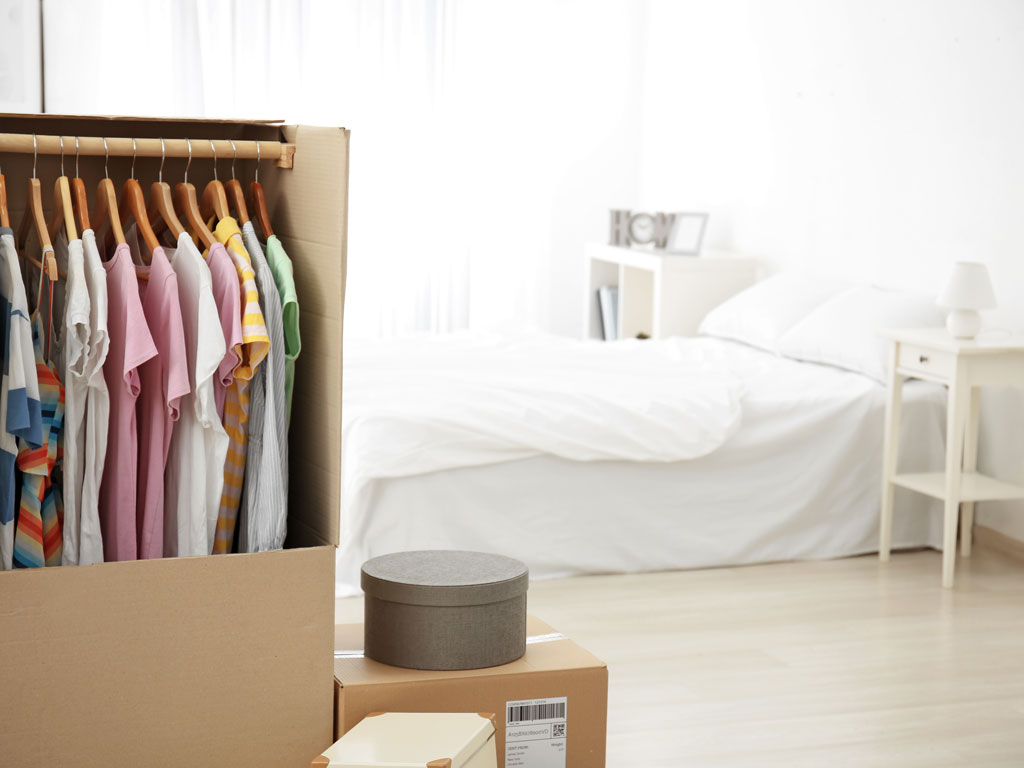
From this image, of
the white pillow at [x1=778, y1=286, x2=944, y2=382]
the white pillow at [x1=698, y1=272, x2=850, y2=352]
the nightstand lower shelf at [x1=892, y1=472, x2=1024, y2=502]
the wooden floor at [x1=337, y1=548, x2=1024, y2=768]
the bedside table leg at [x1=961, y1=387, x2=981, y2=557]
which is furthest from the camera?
the white pillow at [x1=698, y1=272, x2=850, y2=352]

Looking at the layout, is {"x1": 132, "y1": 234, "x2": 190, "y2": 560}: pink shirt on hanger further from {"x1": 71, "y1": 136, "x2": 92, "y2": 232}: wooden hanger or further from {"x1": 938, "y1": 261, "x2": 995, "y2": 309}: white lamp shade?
{"x1": 938, "y1": 261, "x2": 995, "y2": 309}: white lamp shade

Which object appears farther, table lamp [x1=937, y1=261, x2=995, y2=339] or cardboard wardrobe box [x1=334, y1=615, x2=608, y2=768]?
table lamp [x1=937, y1=261, x2=995, y2=339]

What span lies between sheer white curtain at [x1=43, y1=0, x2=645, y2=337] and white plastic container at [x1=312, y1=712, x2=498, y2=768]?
3.39 meters

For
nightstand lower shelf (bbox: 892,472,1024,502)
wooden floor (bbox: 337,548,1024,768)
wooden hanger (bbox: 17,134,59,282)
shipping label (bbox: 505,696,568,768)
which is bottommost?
wooden floor (bbox: 337,548,1024,768)

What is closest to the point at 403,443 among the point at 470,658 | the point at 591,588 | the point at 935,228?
the point at 591,588

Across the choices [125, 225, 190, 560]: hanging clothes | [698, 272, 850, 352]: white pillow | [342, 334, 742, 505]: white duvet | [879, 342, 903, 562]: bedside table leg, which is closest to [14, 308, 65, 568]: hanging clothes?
[125, 225, 190, 560]: hanging clothes

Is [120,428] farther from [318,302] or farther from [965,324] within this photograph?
[965,324]

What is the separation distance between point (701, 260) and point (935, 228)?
3.57 feet

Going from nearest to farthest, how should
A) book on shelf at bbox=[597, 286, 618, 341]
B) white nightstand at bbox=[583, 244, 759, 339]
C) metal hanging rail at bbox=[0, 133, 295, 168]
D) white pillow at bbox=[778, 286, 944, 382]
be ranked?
metal hanging rail at bbox=[0, 133, 295, 168], white pillow at bbox=[778, 286, 944, 382], white nightstand at bbox=[583, 244, 759, 339], book on shelf at bbox=[597, 286, 618, 341]

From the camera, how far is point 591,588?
10.6 feet

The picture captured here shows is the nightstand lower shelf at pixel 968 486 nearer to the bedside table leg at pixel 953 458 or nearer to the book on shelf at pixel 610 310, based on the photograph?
the bedside table leg at pixel 953 458

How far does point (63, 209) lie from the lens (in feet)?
5.56

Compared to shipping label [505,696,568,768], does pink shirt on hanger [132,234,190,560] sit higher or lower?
higher

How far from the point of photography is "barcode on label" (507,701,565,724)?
1834mm
